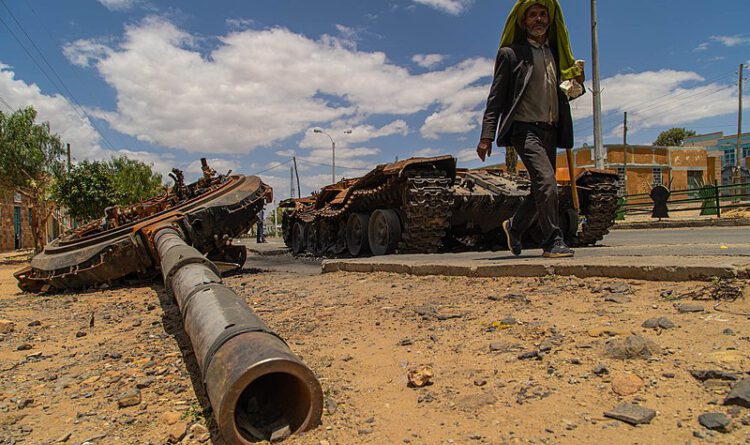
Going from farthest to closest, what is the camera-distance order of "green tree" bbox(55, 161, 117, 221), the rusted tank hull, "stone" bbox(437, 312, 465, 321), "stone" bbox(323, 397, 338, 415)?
"green tree" bbox(55, 161, 117, 221), the rusted tank hull, "stone" bbox(437, 312, 465, 321), "stone" bbox(323, 397, 338, 415)

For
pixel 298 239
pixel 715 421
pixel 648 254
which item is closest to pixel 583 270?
pixel 648 254

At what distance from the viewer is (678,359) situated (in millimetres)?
2043

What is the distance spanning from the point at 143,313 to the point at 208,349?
3478 mm

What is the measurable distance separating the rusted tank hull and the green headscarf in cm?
515

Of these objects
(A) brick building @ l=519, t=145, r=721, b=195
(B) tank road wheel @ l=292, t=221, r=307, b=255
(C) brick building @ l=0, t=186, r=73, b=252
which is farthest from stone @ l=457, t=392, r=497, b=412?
(A) brick building @ l=519, t=145, r=721, b=195

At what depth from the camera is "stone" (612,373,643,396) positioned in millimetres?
1890

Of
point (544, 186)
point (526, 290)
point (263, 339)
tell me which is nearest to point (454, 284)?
point (526, 290)

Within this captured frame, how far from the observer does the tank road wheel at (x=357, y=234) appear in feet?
34.0

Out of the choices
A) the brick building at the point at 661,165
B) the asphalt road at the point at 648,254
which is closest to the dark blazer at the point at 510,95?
the asphalt road at the point at 648,254

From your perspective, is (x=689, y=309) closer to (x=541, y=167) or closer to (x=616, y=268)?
(x=616, y=268)

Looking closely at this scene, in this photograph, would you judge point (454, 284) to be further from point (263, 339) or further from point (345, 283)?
point (263, 339)

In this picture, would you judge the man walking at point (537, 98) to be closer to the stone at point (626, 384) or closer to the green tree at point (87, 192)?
the stone at point (626, 384)

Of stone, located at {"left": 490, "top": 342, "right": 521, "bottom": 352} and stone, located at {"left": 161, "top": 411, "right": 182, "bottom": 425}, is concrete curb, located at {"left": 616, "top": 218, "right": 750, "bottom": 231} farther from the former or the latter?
stone, located at {"left": 161, "top": 411, "right": 182, "bottom": 425}

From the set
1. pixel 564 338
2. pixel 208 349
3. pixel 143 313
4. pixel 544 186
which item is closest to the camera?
pixel 208 349
